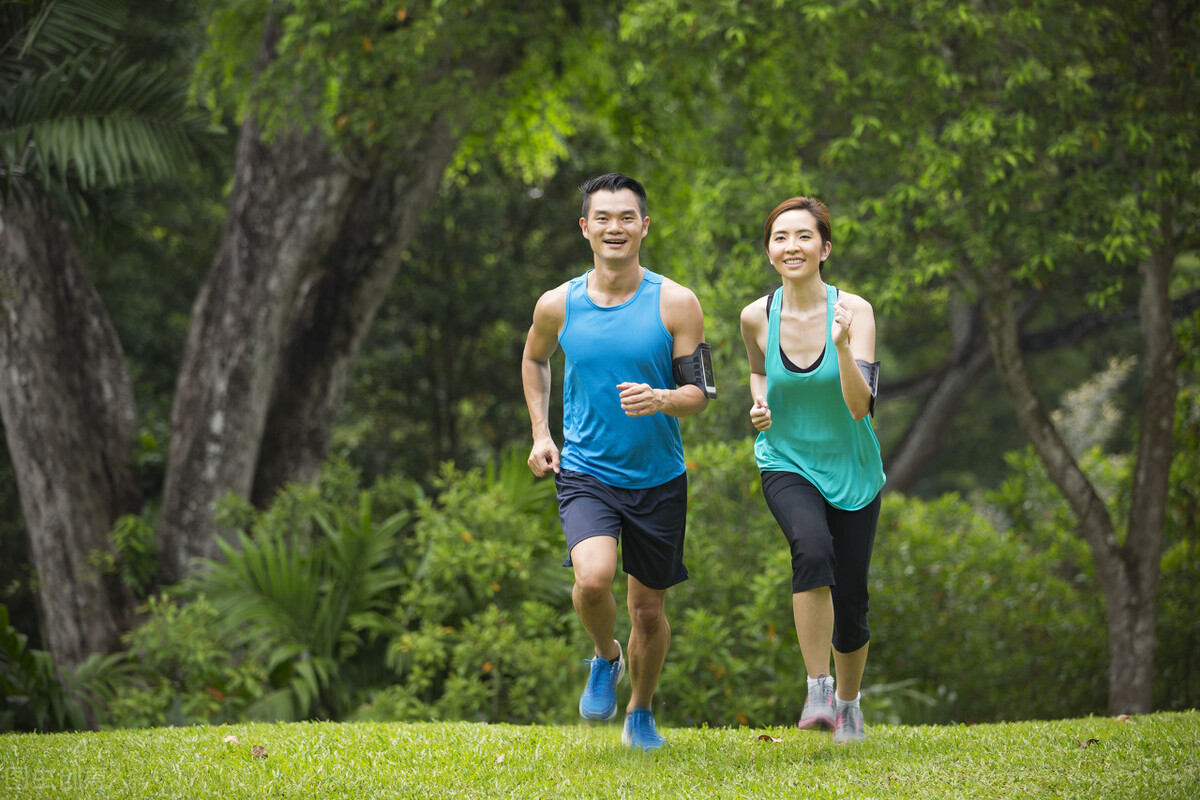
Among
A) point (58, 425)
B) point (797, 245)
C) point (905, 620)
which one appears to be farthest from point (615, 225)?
point (58, 425)

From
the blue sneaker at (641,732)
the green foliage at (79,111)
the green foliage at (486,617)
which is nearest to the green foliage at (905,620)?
the green foliage at (486,617)

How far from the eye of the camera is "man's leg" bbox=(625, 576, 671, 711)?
4246 millimetres

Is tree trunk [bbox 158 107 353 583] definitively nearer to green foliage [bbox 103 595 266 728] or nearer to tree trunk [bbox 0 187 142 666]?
tree trunk [bbox 0 187 142 666]

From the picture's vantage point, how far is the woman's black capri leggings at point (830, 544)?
399 centimetres

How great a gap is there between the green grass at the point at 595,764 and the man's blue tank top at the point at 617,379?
118 cm

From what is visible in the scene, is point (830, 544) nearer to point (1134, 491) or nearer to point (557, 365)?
point (1134, 491)

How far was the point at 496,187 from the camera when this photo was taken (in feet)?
44.2

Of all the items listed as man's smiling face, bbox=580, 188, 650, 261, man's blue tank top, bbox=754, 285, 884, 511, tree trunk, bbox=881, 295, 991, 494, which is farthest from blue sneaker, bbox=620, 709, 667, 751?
tree trunk, bbox=881, 295, 991, 494

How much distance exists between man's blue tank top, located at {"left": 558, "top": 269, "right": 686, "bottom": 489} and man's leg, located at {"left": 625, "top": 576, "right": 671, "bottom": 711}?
1.52 feet

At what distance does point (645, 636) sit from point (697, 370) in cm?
114

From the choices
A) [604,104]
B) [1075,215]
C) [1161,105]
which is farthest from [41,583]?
[1161,105]

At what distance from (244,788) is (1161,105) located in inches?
277

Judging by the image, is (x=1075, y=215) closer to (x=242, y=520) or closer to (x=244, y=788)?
(x=244, y=788)

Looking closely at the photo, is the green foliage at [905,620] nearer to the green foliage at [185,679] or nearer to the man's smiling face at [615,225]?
the green foliage at [185,679]
